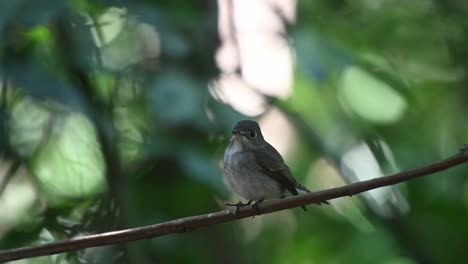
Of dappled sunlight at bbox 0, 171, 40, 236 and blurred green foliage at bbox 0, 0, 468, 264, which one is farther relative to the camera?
dappled sunlight at bbox 0, 171, 40, 236

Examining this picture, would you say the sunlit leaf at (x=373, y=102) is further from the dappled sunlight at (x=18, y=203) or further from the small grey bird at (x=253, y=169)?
the dappled sunlight at (x=18, y=203)

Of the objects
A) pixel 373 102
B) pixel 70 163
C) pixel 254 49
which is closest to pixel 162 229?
pixel 70 163

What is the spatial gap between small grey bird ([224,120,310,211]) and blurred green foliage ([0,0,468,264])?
0.12 meters

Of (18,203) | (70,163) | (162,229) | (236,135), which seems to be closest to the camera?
(162,229)

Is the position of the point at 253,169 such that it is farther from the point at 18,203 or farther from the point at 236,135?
the point at 18,203

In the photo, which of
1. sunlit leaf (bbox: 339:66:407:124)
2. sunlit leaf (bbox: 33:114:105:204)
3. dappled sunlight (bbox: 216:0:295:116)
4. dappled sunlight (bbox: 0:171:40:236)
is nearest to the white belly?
dappled sunlight (bbox: 216:0:295:116)

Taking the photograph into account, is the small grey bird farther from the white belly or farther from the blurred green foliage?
the blurred green foliage

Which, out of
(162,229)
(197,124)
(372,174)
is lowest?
(372,174)

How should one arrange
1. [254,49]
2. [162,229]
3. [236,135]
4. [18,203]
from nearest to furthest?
[162,229], [236,135], [18,203], [254,49]

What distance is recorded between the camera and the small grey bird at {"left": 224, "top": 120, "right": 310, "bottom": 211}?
459 cm

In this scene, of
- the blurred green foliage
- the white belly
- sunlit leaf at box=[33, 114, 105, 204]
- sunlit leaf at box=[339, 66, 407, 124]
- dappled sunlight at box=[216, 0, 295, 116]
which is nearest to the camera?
the blurred green foliage

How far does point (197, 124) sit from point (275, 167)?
1.91 ft

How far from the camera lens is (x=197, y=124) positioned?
14.1 feet

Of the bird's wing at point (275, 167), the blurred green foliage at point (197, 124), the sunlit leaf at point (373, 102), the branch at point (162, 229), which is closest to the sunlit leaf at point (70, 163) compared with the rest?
the blurred green foliage at point (197, 124)
